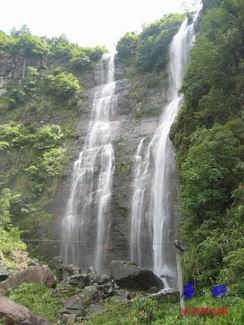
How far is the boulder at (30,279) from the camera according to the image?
1349 cm

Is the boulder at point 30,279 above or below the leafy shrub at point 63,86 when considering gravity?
below

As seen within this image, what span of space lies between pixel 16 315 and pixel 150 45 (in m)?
27.2

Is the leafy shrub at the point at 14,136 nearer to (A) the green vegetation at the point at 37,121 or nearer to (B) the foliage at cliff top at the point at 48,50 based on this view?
(A) the green vegetation at the point at 37,121

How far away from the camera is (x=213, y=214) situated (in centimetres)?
1140

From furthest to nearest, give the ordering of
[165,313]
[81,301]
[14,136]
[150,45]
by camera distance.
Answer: [150,45] < [14,136] < [81,301] < [165,313]

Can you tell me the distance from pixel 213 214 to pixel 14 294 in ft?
21.3

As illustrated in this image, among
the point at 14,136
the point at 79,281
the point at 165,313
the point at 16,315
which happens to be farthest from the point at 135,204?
the point at 14,136

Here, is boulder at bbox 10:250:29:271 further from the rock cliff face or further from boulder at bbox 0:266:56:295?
the rock cliff face

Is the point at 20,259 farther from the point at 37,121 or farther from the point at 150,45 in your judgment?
the point at 150,45

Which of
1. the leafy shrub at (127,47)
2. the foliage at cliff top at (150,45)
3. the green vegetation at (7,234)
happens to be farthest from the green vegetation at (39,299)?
the leafy shrub at (127,47)

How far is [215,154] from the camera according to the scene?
12.0 metres

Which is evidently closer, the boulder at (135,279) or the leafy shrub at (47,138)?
the boulder at (135,279)

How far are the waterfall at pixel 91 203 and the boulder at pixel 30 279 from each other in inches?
229

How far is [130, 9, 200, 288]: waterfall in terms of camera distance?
1778 cm
